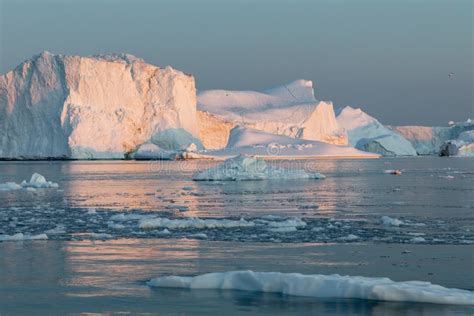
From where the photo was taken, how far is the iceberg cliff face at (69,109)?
2493 inches

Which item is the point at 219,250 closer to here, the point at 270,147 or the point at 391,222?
the point at 391,222

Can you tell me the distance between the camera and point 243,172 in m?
31.8

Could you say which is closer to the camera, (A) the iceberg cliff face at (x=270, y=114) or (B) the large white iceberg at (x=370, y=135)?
(A) the iceberg cliff face at (x=270, y=114)

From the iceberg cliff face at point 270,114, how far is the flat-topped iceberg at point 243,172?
1962 inches

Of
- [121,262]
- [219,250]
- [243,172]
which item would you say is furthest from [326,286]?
[243,172]

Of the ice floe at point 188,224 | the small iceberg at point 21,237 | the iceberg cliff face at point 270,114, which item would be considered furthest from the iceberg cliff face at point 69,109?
the small iceberg at point 21,237

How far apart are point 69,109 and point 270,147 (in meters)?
20.4

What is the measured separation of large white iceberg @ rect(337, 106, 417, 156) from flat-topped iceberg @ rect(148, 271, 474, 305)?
321ft

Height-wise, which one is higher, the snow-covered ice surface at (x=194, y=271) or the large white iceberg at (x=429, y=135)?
the large white iceberg at (x=429, y=135)

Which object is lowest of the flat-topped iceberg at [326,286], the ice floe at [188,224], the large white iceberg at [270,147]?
the flat-topped iceberg at [326,286]

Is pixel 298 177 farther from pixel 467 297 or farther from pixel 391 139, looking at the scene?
pixel 391 139

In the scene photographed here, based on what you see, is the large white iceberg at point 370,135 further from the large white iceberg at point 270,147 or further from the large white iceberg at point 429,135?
the large white iceberg at point 270,147

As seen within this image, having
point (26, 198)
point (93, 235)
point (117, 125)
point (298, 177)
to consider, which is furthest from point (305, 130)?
point (93, 235)

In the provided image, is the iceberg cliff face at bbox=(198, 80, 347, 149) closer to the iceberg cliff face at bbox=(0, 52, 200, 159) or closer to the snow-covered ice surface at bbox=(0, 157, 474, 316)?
the iceberg cliff face at bbox=(0, 52, 200, 159)
